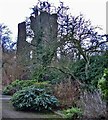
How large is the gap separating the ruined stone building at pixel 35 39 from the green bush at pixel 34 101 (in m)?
4.32

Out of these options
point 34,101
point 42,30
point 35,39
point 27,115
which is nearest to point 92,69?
point 34,101

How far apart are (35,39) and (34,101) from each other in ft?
29.5

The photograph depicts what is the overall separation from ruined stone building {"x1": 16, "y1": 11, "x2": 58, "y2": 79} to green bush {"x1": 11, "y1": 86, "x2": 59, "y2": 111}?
4323 mm

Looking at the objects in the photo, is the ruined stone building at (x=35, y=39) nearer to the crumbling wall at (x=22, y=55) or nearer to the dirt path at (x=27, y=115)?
the crumbling wall at (x=22, y=55)

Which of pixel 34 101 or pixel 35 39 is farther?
pixel 35 39

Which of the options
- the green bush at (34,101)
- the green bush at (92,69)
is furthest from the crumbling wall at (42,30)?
the green bush at (34,101)

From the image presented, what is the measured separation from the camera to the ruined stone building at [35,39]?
50.5ft

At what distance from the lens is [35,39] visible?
17828 mm

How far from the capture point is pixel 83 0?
15.7 metres

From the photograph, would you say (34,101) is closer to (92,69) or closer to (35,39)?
(92,69)

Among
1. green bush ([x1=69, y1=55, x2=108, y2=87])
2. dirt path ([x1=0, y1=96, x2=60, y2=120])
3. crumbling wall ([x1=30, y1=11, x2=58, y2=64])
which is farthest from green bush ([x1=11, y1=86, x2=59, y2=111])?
crumbling wall ([x1=30, y1=11, x2=58, y2=64])

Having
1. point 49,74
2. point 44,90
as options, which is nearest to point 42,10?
point 49,74

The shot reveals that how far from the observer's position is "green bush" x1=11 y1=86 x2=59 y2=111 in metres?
9.20

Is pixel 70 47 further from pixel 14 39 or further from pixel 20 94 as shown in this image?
pixel 14 39
